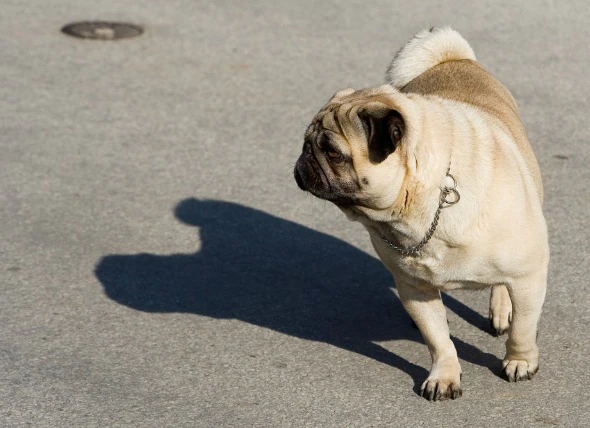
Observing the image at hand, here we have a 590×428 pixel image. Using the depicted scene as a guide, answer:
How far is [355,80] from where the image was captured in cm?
882

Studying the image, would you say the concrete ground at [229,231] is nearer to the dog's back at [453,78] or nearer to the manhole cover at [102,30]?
the manhole cover at [102,30]

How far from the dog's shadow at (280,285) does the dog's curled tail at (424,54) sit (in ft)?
3.47

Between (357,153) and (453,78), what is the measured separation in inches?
58.5

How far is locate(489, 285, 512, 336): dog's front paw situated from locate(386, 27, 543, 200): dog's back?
0.57 m

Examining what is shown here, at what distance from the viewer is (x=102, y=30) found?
9828mm

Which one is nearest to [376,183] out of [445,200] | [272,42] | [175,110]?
[445,200]

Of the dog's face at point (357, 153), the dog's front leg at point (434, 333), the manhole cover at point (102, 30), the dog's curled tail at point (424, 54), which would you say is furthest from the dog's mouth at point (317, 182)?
the manhole cover at point (102, 30)

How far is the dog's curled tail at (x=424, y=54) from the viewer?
5.73m

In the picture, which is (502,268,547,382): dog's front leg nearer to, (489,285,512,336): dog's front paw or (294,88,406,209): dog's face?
(489,285,512,336): dog's front paw

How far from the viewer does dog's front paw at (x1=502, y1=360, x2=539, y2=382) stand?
4.79 m

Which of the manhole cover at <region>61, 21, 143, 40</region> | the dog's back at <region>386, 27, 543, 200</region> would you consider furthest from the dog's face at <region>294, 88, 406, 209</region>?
the manhole cover at <region>61, 21, 143, 40</region>

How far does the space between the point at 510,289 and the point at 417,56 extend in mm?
1657

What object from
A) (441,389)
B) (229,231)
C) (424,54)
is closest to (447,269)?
(441,389)

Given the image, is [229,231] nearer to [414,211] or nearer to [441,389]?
[441,389]
